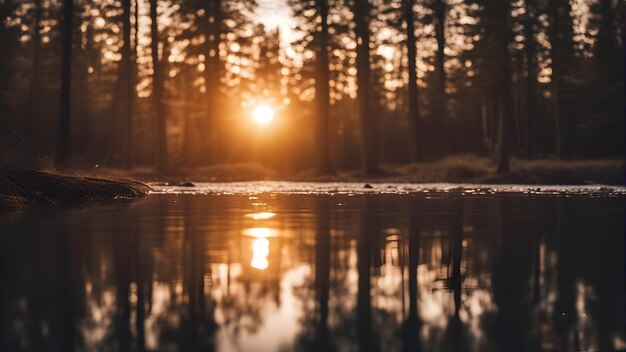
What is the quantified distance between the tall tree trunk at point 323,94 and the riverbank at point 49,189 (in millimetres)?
19725

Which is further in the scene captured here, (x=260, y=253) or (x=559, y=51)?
(x=559, y=51)

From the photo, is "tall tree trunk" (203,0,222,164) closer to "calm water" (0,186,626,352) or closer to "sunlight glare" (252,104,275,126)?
"sunlight glare" (252,104,275,126)

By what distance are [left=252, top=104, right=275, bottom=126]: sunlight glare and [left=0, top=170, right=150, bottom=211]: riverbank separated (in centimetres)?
3831

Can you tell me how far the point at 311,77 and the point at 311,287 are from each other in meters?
41.6

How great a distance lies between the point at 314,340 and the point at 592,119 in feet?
173

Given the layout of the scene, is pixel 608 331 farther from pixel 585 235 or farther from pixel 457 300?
pixel 585 235

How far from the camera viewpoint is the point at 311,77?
47.1 m

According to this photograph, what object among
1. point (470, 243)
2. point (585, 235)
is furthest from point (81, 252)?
point (585, 235)

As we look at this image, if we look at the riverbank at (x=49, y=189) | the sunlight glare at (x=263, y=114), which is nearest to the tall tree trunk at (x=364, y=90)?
the sunlight glare at (x=263, y=114)

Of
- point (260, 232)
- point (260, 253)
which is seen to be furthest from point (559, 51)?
point (260, 253)

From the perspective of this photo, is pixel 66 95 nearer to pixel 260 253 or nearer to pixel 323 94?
pixel 323 94

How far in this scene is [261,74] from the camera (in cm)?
6231

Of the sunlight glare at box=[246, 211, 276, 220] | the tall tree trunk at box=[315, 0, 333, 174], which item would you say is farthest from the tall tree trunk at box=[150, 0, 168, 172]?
the sunlight glare at box=[246, 211, 276, 220]

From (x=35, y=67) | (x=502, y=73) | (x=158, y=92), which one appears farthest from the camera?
(x=35, y=67)
